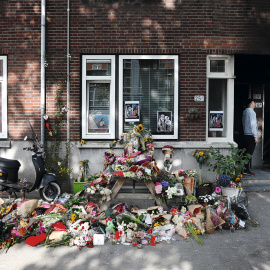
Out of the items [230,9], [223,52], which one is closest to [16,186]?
[223,52]

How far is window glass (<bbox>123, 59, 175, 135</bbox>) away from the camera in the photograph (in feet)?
26.6

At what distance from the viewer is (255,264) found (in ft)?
14.4

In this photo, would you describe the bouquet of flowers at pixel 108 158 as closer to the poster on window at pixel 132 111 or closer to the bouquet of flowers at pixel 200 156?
the poster on window at pixel 132 111

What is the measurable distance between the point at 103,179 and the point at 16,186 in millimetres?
1977

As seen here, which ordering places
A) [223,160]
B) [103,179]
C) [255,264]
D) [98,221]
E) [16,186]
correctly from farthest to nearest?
[223,160] → [16,186] → [103,179] → [98,221] → [255,264]

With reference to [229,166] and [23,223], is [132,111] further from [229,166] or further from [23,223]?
[23,223]

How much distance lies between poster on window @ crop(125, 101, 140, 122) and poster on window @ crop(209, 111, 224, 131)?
1.90 m

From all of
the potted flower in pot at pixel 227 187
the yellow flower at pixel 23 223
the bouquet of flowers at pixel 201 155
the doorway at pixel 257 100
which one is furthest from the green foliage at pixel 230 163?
the yellow flower at pixel 23 223

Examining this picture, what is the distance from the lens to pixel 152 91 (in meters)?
8.18

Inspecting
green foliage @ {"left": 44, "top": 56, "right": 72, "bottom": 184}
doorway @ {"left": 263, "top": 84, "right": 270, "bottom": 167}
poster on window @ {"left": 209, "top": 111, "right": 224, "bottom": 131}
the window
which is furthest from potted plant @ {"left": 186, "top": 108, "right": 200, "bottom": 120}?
the window

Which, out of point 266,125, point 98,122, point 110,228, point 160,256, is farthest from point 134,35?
point 160,256

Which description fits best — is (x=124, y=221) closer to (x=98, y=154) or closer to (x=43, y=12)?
(x=98, y=154)

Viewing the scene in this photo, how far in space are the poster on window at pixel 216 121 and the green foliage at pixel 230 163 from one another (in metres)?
0.63

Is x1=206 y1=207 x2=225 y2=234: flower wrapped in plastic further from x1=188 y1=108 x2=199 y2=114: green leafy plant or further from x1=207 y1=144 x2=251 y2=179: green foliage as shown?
x1=188 y1=108 x2=199 y2=114: green leafy plant
